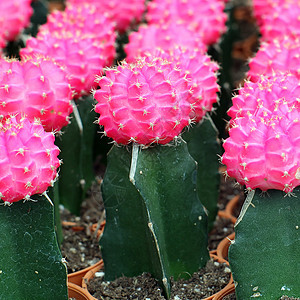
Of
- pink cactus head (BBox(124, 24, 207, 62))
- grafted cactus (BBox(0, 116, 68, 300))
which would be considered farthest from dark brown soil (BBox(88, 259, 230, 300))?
pink cactus head (BBox(124, 24, 207, 62))

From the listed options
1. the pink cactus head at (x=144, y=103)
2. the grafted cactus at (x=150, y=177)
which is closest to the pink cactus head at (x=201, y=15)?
the grafted cactus at (x=150, y=177)

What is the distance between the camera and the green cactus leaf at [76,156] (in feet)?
7.41

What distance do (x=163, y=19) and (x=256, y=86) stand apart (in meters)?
1.00

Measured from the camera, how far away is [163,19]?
279 centimetres

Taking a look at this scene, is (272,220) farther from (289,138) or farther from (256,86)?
(256,86)

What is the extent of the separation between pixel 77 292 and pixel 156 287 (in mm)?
259

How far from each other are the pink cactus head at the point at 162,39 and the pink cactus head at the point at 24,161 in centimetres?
80

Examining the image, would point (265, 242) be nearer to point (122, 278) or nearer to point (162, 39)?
point (122, 278)

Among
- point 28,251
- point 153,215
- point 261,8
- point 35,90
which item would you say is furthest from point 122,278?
point 261,8

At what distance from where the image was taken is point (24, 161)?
63.6 inches

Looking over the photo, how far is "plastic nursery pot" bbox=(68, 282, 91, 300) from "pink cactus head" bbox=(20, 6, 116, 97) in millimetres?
687

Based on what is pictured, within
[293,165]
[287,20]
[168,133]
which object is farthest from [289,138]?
[287,20]

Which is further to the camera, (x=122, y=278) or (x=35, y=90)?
(x=122, y=278)

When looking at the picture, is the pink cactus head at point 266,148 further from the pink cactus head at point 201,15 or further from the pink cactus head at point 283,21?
the pink cactus head at point 201,15
